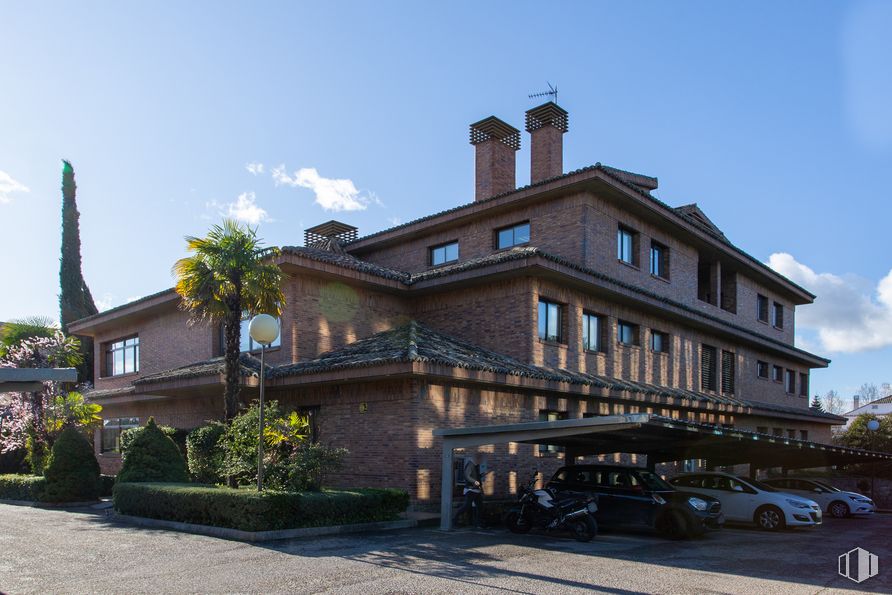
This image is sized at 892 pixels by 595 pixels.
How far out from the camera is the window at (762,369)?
117 ft

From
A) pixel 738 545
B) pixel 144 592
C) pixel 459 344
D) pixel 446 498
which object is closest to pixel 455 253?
pixel 459 344

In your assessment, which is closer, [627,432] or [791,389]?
[627,432]

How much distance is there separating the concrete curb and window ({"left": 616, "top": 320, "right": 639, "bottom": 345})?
12172 mm

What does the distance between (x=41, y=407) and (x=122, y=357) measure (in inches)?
304

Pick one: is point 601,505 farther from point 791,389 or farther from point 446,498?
point 791,389

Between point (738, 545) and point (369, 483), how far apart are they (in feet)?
29.1

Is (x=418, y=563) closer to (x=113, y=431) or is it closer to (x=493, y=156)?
(x=493, y=156)

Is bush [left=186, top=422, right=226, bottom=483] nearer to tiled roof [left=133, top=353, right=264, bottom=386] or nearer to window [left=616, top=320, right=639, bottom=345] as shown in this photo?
tiled roof [left=133, top=353, right=264, bottom=386]

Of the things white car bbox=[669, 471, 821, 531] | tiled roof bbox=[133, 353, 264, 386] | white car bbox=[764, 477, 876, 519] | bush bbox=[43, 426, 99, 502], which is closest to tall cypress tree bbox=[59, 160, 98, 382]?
tiled roof bbox=[133, 353, 264, 386]

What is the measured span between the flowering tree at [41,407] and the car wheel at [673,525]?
18.5 meters

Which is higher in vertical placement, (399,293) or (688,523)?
(399,293)

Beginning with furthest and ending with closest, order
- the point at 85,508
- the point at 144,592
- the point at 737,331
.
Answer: the point at 737,331 → the point at 85,508 → the point at 144,592

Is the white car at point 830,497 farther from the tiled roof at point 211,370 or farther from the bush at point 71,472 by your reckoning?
the bush at point 71,472

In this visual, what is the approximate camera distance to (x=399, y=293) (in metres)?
24.6
